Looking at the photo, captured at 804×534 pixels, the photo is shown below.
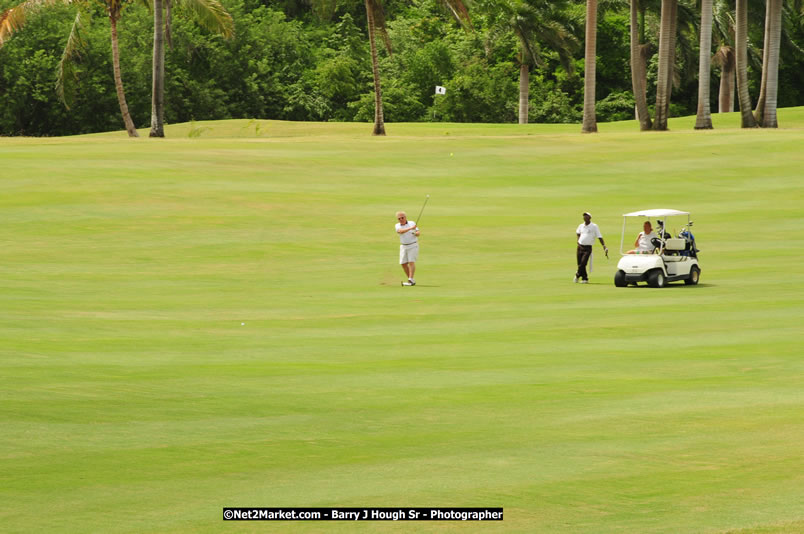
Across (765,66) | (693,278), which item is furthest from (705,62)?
(693,278)

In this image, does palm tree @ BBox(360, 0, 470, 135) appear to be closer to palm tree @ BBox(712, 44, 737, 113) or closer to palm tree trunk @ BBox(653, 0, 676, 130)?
palm tree trunk @ BBox(653, 0, 676, 130)

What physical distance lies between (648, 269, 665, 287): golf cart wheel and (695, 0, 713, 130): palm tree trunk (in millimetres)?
29059

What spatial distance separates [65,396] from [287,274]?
15428 mm

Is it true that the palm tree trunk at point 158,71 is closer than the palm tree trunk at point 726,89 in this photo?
Yes

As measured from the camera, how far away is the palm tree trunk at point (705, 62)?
52.8m

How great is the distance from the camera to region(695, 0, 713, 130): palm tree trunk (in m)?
52.8

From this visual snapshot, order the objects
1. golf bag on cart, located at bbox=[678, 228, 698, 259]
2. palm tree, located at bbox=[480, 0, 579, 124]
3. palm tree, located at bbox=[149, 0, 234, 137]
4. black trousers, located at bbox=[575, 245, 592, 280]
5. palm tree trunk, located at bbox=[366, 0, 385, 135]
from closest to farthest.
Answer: black trousers, located at bbox=[575, 245, 592, 280], golf bag on cart, located at bbox=[678, 228, 698, 259], palm tree, located at bbox=[149, 0, 234, 137], palm tree trunk, located at bbox=[366, 0, 385, 135], palm tree, located at bbox=[480, 0, 579, 124]

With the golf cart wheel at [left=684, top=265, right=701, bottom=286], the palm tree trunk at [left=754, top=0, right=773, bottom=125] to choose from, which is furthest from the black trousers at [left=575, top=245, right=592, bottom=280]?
the palm tree trunk at [left=754, top=0, right=773, bottom=125]

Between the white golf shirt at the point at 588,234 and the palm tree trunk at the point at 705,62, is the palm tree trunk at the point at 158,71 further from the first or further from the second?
the white golf shirt at the point at 588,234

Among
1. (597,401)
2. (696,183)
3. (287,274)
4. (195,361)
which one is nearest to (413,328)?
(195,361)

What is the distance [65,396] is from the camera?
11.5 meters

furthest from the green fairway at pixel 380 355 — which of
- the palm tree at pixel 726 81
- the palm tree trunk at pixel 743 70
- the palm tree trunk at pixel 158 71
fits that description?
the palm tree at pixel 726 81

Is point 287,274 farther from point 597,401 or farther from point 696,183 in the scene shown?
point 696,183

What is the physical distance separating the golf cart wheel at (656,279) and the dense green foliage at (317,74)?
52253mm
